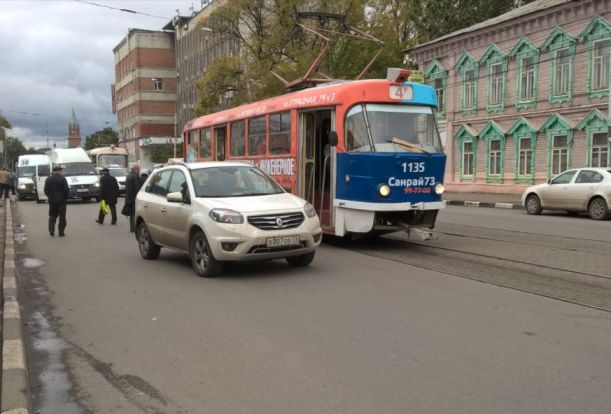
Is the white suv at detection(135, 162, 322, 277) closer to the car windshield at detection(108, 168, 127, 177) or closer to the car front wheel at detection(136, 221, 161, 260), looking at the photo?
the car front wheel at detection(136, 221, 161, 260)

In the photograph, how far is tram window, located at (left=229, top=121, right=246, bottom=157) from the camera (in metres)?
15.0

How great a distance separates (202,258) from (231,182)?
52.4 inches

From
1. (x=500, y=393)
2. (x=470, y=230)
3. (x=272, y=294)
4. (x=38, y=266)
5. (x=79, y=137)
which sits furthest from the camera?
(x=79, y=137)

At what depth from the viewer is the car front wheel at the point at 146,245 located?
10578mm

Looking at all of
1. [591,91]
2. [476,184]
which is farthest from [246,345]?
[476,184]

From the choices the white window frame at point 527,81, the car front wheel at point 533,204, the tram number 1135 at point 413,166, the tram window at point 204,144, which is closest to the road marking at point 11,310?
the tram number 1135 at point 413,166

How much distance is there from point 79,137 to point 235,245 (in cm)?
14530

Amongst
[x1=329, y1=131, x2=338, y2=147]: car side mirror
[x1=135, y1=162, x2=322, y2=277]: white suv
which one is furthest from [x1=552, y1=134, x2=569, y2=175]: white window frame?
[x1=135, y1=162, x2=322, y2=277]: white suv

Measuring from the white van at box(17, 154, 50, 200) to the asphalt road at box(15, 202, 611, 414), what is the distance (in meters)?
25.4

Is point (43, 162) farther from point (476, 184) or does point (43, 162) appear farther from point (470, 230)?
point (470, 230)

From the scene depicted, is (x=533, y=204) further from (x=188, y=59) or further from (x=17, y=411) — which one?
(x=188, y=59)

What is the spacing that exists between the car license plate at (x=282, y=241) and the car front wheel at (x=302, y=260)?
67 centimetres

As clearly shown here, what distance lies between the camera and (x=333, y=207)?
1163cm

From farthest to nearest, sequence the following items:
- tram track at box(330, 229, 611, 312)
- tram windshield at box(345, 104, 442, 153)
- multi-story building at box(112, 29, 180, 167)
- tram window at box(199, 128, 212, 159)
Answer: multi-story building at box(112, 29, 180, 167), tram window at box(199, 128, 212, 159), tram windshield at box(345, 104, 442, 153), tram track at box(330, 229, 611, 312)
